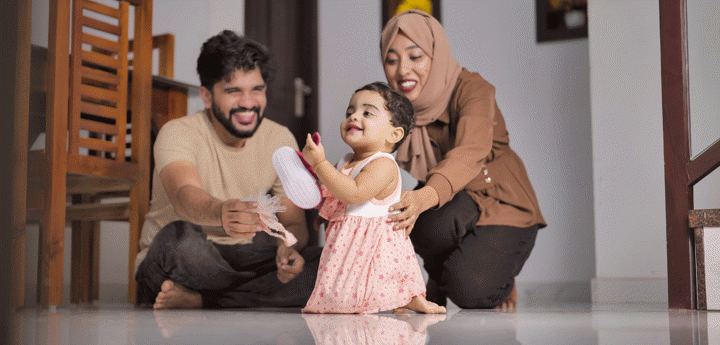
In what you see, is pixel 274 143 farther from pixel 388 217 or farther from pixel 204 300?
pixel 388 217

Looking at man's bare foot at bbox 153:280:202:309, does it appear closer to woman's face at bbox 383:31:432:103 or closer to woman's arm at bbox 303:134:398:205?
woman's arm at bbox 303:134:398:205

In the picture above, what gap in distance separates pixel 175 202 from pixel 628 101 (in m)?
1.70

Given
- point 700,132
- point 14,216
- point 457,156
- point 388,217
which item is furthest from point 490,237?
point 14,216

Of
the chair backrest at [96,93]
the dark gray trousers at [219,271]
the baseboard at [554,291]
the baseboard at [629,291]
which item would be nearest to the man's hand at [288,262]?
the dark gray trousers at [219,271]

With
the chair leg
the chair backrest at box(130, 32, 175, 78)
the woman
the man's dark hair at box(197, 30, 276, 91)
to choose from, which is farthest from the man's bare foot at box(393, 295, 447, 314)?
the chair backrest at box(130, 32, 175, 78)

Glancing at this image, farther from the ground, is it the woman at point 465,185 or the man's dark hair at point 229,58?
the man's dark hair at point 229,58

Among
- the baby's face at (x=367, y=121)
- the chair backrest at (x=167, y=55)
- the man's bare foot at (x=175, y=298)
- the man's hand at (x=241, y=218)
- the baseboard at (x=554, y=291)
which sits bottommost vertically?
the baseboard at (x=554, y=291)

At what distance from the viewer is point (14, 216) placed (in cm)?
21

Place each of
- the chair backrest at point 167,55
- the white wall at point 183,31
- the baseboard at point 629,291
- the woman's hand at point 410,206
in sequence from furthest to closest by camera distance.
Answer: the white wall at point 183,31, the chair backrest at point 167,55, the baseboard at point 629,291, the woman's hand at point 410,206

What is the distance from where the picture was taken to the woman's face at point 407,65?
1.71 m

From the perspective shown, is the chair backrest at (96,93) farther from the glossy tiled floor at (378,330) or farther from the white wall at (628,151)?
the white wall at (628,151)

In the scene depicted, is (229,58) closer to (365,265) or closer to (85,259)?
(365,265)

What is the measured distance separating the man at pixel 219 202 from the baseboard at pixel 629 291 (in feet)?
3.81

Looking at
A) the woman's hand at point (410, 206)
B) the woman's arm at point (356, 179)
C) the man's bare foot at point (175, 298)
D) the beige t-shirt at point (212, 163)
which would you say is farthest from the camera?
the beige t-shirt at point (212, 163)
